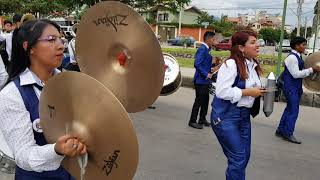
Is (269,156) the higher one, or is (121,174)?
(121,174)

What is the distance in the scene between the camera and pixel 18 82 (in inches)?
80.2

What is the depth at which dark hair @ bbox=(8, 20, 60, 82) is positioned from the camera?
210 centimetres

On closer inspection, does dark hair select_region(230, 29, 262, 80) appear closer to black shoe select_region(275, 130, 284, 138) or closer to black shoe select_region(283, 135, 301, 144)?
black shoe select_region(283, 135, 301, 144)

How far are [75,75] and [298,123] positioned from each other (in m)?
7.28

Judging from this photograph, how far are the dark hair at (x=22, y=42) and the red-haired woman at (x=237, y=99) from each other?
203 centimetres

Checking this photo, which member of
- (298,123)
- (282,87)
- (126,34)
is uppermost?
(126,34)

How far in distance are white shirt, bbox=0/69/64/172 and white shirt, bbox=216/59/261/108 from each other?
2.17 m

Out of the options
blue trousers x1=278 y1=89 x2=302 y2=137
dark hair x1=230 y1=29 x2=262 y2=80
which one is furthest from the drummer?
blue trousers x1=278 y1=89 x2=302 y2=137

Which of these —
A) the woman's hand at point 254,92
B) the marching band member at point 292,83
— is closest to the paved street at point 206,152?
the marching band member at point 292,83

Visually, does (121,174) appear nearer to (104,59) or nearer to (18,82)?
(18,82)

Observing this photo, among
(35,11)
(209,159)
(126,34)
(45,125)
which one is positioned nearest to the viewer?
(45,125)

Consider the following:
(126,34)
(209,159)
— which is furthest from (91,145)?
(209,159)

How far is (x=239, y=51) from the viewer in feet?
13.1

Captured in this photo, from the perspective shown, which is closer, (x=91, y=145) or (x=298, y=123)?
(x=91, y=145)
